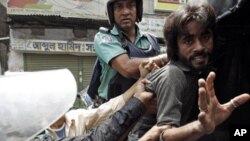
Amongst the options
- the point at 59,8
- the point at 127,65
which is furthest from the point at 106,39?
the point at 59,8

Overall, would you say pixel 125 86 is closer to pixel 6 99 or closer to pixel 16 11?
pixel 6 99

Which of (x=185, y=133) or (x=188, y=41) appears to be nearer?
(x=185, y=133)

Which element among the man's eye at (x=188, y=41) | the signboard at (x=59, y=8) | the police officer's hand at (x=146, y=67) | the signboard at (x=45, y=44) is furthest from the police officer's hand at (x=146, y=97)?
the signboard at (x=45, y=44)

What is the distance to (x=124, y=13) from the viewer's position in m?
2.44

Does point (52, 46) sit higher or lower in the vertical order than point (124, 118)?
lower

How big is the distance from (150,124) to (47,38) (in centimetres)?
1113

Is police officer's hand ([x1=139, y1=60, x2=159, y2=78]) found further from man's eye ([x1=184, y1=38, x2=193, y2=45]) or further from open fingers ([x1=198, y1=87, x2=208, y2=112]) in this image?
open fingers ([x1=198, y1=87, x2=208, y2=112])

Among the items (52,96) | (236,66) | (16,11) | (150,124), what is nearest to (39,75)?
(52,96)

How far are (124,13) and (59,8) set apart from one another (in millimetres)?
10127

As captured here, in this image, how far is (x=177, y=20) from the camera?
1741mm

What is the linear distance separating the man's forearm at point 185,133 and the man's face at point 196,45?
1.00 feet

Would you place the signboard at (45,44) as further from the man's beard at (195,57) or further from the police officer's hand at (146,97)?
the man's beard at (195,57)

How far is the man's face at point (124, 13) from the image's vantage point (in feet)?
8.02

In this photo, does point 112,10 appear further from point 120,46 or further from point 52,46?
point 52,46
